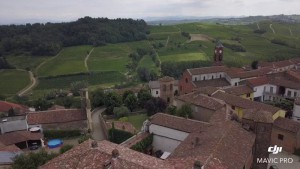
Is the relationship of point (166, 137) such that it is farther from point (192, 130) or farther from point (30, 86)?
point (30, 86)

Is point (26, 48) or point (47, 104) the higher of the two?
point (26, 48)

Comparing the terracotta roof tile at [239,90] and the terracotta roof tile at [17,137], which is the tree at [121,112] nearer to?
the terracotta roof tile at [17,137]

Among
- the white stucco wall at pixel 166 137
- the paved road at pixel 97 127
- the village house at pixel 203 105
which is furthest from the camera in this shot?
the paved road at pixel 97 127

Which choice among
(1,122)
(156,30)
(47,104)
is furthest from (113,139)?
(156,30)

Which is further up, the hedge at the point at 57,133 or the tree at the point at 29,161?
the tree at the point at 29,161

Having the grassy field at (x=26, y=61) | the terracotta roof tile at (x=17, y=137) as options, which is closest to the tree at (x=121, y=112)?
the terracotta roof tile at (x=17, y=137)

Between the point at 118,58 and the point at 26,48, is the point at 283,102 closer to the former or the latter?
the point at 118,58

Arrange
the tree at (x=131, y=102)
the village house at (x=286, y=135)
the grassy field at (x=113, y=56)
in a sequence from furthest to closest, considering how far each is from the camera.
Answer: the grassy field at (x=113, y=56) < the tree at (x=131, y=102) < the village house at (x=286, y=135)
